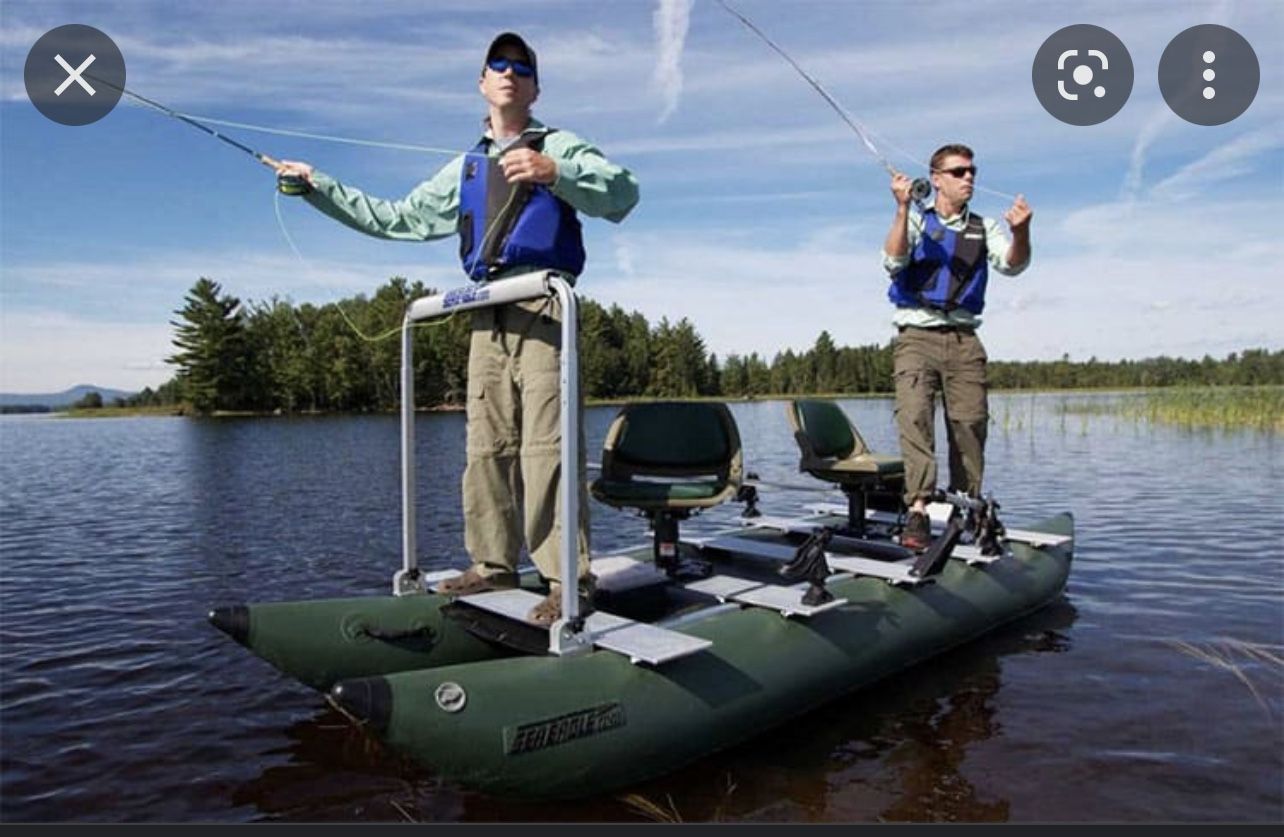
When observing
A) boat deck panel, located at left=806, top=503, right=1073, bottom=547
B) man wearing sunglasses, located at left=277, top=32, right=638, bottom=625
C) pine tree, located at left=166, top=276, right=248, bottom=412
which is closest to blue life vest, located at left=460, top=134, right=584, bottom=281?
man wearing sunglasses, located at left=277, top=32, right=638, bottom=625

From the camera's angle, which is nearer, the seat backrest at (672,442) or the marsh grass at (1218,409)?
the seat backrest at (672,442)

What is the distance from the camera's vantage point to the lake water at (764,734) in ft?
15.2

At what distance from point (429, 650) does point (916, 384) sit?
4.08 meters

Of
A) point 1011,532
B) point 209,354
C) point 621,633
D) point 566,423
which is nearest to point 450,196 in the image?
point 566,423

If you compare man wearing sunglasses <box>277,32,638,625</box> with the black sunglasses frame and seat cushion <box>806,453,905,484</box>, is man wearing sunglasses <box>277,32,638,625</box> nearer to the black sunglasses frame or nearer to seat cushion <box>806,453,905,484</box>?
seat cushion <box>806,453,905,484</box>

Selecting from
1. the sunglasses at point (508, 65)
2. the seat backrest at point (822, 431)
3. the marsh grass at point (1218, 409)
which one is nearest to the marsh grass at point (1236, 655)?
the seat backrest at point (822, 431)

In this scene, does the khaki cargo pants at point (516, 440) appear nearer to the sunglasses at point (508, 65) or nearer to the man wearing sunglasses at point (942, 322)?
the sunglasses at point (508, 65)

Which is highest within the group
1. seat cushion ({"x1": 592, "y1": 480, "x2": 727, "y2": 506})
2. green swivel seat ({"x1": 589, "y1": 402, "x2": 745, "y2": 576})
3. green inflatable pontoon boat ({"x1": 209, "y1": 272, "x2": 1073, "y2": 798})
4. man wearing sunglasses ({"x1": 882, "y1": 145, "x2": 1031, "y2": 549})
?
man wearing sunglasses ({"x1": 882, "y1": 145, "x2": 1031, "y2": 549})

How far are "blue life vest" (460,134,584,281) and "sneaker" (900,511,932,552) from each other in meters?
3.55

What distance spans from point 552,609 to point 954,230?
4.46m

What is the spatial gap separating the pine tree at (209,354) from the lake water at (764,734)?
6487cm

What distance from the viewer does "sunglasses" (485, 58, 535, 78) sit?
4.78 meters

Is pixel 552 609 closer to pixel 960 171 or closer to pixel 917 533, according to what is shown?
pixel 917 533

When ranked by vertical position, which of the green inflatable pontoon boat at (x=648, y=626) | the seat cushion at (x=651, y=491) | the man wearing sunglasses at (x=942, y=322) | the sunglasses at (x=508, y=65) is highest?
the sunglasses at (x=508, y=65)
